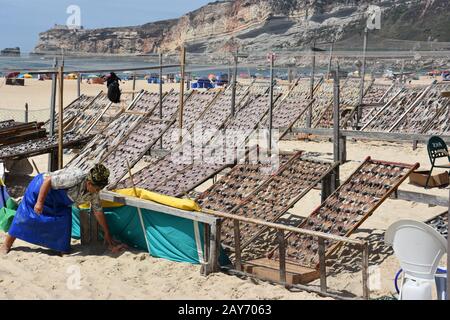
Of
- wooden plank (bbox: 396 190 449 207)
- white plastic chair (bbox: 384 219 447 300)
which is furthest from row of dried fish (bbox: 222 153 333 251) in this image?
white plastic chair (bbox: 384 219 447 300)

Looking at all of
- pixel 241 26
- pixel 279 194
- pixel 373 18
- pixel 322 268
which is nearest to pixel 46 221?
pixel 279 194

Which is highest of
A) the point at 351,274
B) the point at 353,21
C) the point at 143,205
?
the point at 353,21

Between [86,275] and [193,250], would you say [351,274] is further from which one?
[86,275]

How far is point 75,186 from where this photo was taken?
6.29 m

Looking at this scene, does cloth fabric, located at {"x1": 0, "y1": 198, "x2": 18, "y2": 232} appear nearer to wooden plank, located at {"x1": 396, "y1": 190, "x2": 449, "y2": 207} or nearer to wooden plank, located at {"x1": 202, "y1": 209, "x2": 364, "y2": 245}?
wooden plank, located at {"x1": 202, "y1": 209, "x2": 364, "y2": 245}

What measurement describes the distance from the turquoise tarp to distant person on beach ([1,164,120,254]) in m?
0.19

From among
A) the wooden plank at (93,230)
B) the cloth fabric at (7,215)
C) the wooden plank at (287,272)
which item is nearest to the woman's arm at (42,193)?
the wooden plank at (93,230)

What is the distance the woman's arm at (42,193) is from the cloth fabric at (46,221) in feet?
0.29

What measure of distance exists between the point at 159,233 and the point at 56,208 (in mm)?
1103

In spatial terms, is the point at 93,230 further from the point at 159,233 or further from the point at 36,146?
the point at 36,146

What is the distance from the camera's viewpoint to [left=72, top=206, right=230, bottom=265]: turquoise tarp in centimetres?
591
